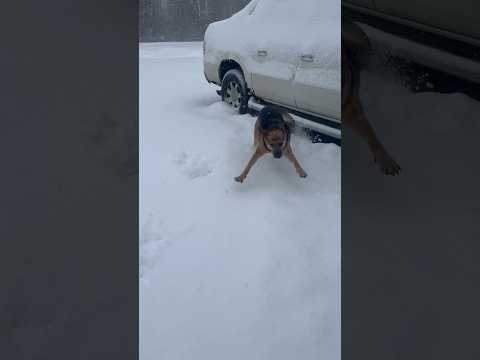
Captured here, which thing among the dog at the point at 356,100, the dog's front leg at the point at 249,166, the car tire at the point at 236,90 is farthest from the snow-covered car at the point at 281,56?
the dog at the point at 356,100

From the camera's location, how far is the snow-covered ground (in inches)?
79.8

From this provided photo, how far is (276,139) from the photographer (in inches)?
133

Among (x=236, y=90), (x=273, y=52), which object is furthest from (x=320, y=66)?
(x=236, y=90)

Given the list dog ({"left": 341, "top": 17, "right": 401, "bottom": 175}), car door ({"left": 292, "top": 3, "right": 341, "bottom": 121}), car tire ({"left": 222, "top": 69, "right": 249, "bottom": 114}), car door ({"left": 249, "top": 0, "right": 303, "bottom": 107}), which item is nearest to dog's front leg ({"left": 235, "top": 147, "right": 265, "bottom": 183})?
car door ({"left": 292, "top": 3, "right": 341, "bottom": 121})

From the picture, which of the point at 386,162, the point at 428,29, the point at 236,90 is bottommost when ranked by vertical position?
the point at 236,90

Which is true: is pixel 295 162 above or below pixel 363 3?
below

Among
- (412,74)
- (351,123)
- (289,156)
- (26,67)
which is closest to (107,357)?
(26,67)

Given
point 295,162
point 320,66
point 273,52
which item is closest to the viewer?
point 295,162

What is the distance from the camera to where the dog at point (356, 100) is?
1.05 metres

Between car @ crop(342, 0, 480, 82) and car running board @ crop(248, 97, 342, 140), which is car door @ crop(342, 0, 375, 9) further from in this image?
car running board @ crop(248, 97, 342, 140)

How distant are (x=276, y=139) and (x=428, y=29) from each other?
2376 millimetres

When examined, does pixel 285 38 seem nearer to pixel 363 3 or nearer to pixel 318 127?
pixel 318 127

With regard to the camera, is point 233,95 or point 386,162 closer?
point 386,162

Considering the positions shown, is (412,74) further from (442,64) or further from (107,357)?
(107,357)
